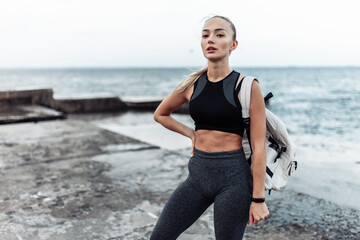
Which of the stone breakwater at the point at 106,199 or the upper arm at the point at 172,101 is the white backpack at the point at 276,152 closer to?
the upper arm at the point at 172,101

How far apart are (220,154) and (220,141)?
2.7 inches

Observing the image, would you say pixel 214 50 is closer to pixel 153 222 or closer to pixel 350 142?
pixel 153 222

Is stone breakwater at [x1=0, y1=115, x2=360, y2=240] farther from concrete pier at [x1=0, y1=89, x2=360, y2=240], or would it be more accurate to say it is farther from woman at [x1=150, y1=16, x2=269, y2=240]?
woman at [x1=150, y1=16, x2=269, y2=240]

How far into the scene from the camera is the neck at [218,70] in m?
2.01

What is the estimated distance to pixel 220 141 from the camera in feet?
6.55

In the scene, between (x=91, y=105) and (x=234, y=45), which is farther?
(x=91, y=105)

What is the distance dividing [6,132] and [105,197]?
4061 millimetres

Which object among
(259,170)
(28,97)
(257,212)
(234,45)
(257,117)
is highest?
(234,45)

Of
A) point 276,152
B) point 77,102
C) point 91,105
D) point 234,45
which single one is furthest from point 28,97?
point 276,152

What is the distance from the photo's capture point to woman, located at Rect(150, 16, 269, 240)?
1.90m

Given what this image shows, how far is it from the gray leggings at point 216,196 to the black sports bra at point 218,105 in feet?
0.47

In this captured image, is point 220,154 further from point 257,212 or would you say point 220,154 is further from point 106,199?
point 106,199

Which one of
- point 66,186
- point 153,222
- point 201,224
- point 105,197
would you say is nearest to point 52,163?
point 66,186

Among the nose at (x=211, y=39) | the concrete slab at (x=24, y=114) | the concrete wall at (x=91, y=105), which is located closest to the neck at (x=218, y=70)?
the nose at (x=211, y=39)
